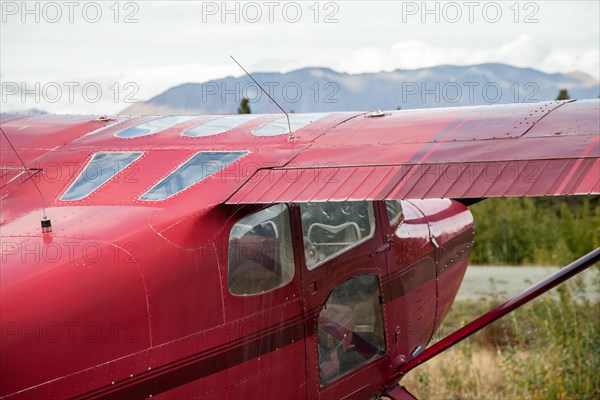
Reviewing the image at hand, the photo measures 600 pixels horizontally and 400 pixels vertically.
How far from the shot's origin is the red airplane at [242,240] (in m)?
3.91

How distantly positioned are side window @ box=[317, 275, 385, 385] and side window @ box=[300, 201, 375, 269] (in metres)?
0.27

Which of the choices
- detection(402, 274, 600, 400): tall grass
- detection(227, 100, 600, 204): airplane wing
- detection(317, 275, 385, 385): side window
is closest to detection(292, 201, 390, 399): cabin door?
detection(317, 275, 385, 385): side window

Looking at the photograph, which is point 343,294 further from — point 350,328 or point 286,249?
point 286,249

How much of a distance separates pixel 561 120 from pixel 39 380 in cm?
334

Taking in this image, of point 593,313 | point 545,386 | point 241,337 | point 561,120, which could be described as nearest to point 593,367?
point 545,386

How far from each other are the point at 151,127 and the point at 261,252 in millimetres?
1622

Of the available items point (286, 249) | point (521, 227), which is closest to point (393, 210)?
point (286, 249)

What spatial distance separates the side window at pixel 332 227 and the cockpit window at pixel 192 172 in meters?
0.59

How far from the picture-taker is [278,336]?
4.96 meters

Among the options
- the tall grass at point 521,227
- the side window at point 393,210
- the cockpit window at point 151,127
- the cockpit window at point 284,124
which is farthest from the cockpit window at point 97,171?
the tall grass at point 521,227

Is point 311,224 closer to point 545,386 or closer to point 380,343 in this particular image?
point 380,343

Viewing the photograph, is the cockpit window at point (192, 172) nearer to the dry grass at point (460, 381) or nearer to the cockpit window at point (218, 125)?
the cockpit window at point (218, 125)

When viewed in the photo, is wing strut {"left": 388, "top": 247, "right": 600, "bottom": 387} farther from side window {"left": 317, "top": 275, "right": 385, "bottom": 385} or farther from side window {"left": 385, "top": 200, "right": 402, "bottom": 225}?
side window {"left": 385, "top": 200, "right": 402, "bottom": 225}

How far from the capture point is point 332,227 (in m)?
5.57
